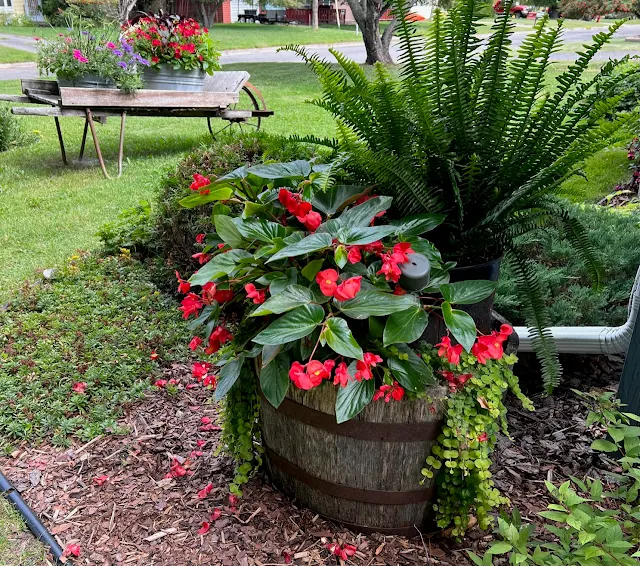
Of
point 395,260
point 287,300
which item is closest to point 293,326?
point 287,300

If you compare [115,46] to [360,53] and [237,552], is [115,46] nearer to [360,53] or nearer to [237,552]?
[237,552]

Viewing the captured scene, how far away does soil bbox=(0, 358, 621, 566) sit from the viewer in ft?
5.86

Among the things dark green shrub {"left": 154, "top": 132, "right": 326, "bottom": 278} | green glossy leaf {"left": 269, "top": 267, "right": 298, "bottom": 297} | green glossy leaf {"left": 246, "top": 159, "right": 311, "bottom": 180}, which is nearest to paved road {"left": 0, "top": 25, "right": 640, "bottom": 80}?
dark green shrub {"left": 154, "top": 132, "right": 326, "bottom": 278}

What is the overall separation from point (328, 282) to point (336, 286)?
2 centimetres

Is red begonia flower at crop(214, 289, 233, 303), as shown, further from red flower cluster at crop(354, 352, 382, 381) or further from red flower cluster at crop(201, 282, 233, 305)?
red flower cluster at crop(354, 352, 382, 381)

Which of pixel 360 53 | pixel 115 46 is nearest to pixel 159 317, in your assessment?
pixel 115 46

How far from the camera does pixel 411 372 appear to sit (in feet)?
5.06

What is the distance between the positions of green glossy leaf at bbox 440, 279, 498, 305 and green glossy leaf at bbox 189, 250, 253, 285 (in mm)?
530

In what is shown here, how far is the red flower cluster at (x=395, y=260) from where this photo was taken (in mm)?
1465

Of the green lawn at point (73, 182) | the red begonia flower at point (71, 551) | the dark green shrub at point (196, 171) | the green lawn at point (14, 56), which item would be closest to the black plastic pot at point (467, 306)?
the red begonia flower at point (71, 551)

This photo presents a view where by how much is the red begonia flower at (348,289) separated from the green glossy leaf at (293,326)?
85mm

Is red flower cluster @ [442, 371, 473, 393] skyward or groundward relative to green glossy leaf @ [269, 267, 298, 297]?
groundward

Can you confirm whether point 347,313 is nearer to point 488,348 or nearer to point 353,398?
point 353,398

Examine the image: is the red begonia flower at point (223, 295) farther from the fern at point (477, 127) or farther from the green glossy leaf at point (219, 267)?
the fern at point (477, 127)
